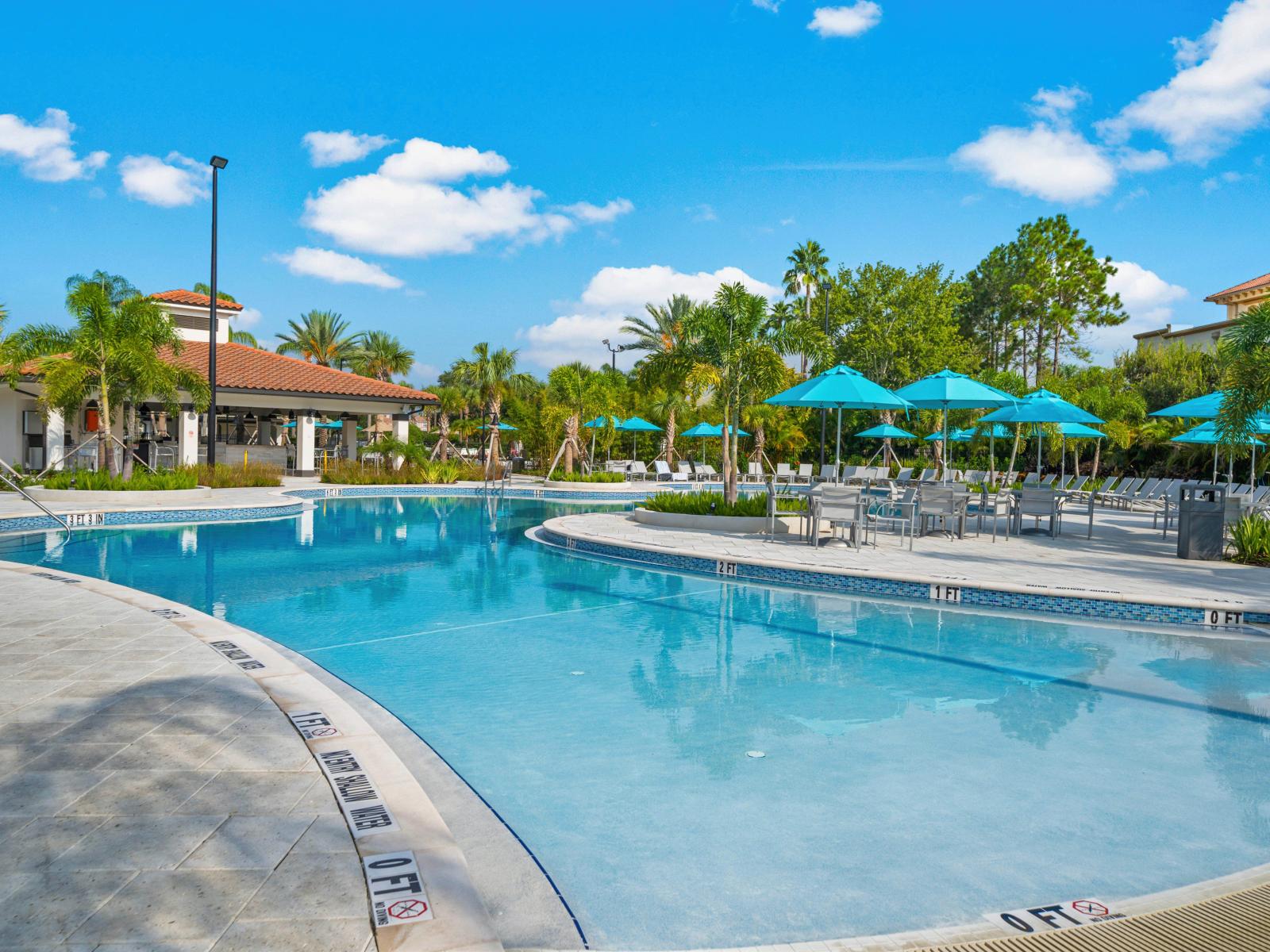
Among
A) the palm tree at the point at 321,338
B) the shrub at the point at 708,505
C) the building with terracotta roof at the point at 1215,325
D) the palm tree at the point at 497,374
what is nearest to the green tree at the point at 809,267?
the palm tree at the point at 497,374

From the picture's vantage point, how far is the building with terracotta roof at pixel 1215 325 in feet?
109

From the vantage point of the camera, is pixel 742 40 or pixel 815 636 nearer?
pixel 815 636

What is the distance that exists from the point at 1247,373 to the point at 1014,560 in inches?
173

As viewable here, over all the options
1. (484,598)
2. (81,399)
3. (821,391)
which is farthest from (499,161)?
(484,598)

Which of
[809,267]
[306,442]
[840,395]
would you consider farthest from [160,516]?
[809,267]

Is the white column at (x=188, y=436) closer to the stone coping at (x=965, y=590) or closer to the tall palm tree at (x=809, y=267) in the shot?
the stone coping at (x=965, y=590)

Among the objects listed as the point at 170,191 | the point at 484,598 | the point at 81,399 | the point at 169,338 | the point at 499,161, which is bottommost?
the point at 484,598

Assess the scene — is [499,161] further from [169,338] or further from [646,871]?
[646,871]

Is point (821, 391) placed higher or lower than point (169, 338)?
lower

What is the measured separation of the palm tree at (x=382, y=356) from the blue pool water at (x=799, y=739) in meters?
38.5

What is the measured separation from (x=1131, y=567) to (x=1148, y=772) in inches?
288

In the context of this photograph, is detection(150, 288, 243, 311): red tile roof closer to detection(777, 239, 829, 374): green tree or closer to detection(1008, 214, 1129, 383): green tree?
detection(777, 239, 829, 374): green tree

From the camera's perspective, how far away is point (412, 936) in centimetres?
227

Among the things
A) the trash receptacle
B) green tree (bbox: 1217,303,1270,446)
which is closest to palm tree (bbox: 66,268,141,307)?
the trash receptacle
